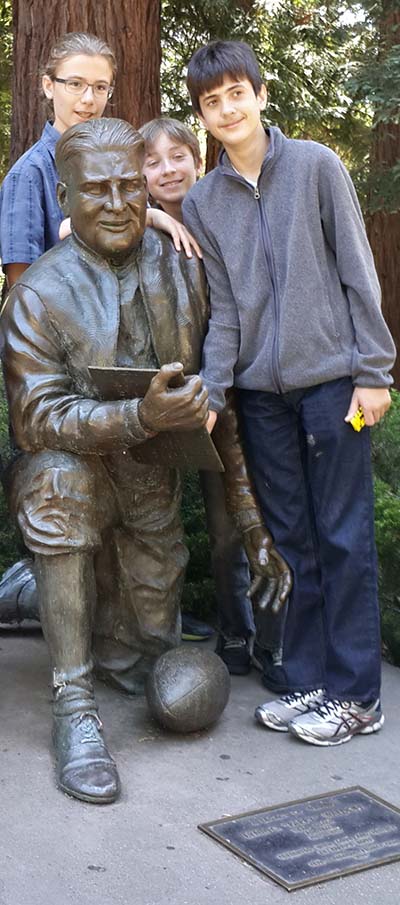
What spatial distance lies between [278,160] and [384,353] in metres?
0.70

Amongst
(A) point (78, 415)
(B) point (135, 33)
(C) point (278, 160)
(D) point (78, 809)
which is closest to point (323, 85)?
(B) point (135, 33)

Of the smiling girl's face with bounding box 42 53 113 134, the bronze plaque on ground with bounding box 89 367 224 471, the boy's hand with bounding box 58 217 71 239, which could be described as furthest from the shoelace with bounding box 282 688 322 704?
the smiling girl's face with bounding box 42 53 113 134

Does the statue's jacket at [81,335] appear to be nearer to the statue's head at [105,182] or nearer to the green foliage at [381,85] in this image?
the statue's head at [105,182]

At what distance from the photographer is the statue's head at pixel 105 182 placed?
372 cm

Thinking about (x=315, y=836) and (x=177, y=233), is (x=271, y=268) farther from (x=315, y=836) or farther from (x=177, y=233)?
(x=315, y=836)

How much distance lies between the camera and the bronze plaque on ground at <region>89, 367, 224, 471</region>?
11.5ft

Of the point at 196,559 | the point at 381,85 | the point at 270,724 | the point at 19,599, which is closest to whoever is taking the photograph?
the point at 270,724

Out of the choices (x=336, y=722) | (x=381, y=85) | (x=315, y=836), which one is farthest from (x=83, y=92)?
(x=381, y=85)

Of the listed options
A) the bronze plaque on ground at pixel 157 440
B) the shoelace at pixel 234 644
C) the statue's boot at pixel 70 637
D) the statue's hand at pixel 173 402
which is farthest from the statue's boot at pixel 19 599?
the statue's hand at pixel 173 402

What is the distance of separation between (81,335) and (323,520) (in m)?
0.98

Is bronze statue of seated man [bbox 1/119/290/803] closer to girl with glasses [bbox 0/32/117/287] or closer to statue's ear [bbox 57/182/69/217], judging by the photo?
statue's ear [bbox 57/182/69/217]

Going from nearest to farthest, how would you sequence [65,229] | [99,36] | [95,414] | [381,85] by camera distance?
1. [95,414]
2. [65,229]
3. [99,36]
4. [381,85]

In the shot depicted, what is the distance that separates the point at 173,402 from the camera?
3.42 m

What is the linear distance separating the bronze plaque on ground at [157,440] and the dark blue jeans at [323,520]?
255 mm
